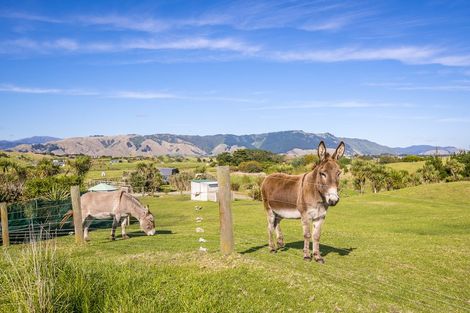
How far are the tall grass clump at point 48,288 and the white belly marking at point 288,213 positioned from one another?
6.01 metres

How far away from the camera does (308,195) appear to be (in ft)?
36.6

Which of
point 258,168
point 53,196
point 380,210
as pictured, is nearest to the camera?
point 53,196

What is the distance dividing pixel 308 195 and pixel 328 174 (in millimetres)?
1003

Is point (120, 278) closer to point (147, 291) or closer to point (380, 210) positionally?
point (147, 291)

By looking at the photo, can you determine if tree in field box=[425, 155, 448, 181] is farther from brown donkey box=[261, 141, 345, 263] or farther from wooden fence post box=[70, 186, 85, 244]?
wooden fence post box=[70, 186, 85, 244]

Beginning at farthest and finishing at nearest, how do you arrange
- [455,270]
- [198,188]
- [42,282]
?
1. [198,188]
2. [455,270]
3. [42,282]

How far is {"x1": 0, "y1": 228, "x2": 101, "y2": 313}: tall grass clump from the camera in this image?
6.26m

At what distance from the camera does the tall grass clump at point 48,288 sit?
6258 mm

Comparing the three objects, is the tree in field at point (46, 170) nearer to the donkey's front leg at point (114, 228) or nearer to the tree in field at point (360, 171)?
the donkey's front leg at point (114, 228)

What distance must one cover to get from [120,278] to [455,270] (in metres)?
9.71

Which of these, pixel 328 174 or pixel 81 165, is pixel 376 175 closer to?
pixel 328 174

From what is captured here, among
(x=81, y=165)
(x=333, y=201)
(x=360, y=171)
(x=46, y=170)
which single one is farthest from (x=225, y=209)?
(x=81, y=165)

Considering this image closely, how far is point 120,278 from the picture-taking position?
7852 mm

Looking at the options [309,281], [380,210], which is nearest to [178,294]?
[309,281]
